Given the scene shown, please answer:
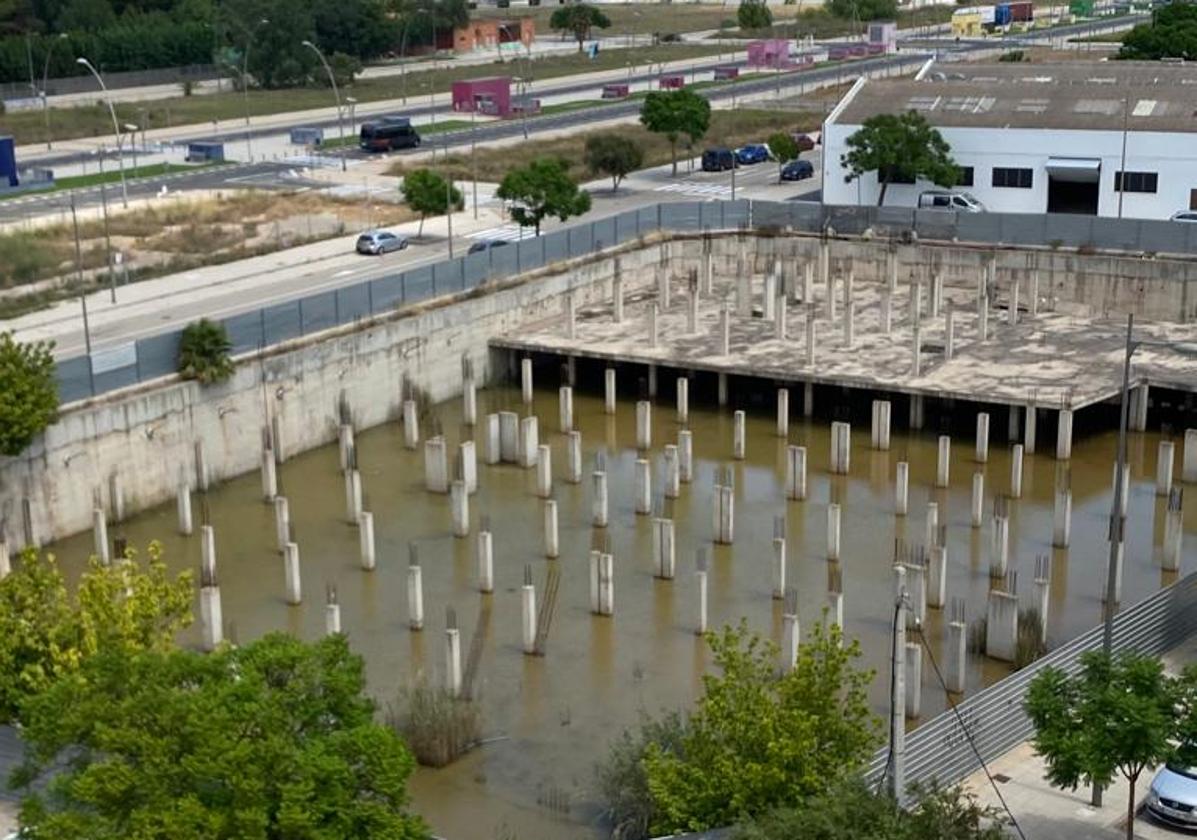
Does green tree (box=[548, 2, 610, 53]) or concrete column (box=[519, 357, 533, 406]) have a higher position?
green tree (box=[548, 2, 610, 53])

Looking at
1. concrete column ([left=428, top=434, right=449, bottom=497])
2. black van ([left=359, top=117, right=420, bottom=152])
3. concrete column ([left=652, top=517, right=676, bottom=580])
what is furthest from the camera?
black van ([left=359, top=117, right=420, bottom=152])

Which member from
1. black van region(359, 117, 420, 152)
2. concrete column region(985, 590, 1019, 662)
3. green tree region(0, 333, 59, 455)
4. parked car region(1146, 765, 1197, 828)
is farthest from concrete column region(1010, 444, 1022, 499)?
black van region(359, 117, 420, 152)

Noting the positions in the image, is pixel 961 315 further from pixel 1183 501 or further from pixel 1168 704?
pixel 1168 704

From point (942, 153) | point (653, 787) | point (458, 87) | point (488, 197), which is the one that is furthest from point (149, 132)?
point (653, 787)

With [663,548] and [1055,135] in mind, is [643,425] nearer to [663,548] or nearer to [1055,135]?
[663,548]

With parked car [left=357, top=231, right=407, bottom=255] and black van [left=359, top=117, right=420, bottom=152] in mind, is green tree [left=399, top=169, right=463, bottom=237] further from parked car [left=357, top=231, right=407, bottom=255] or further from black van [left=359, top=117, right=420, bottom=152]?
black van [left=359, top=117, right=420, bottom=152]

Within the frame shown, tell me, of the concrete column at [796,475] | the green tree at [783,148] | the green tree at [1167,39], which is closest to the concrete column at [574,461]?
the concrete column at [796,475]

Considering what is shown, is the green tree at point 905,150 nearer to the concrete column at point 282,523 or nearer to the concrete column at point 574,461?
the concrete column at point 574,461
